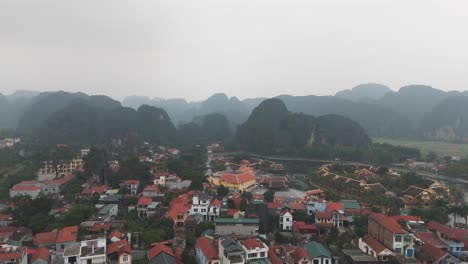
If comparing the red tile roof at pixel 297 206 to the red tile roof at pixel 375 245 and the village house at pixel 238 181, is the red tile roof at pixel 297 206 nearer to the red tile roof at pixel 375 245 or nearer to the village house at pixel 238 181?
the red tile roof at pixel 375 245

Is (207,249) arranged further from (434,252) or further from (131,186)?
(131,186)

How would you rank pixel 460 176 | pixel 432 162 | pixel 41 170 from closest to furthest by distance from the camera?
1. pixel 41 170
2. pixel 460 176
3. pixel 432 162

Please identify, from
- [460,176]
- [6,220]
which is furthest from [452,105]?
→ [6,220]

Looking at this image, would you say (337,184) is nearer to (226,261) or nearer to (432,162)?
(226,261)

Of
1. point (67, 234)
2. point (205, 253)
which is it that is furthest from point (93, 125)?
point (205, 253)

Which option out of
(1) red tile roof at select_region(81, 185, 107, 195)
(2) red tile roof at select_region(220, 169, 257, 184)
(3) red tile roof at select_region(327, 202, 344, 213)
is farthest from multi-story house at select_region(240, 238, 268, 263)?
(2) red tile roof at select_region(220, 169, 257, 184)

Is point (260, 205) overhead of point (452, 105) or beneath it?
beneath
